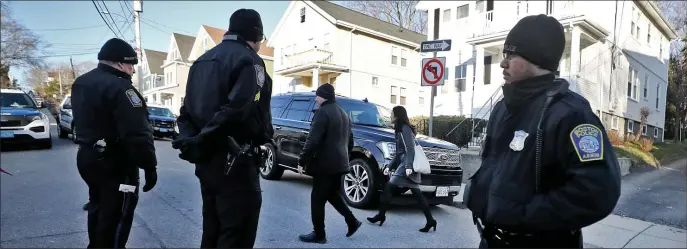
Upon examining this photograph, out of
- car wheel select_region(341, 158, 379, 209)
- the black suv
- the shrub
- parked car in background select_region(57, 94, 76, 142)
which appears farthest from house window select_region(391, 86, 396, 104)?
car wheel select_region(341, 158, 379, 209)

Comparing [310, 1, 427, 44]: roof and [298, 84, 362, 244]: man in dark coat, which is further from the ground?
[310, 1, 427, 44]: roof

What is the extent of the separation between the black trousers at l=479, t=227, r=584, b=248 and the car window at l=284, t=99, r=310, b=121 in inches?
242

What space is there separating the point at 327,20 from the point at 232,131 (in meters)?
23.0

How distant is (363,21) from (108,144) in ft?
80.1

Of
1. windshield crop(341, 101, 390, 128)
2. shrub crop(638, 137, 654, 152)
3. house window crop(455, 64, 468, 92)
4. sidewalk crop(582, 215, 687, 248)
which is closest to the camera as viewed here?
sidewalk crop(582, 215, 687, 248)

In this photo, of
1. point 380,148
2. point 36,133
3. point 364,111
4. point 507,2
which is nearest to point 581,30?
point 507,2

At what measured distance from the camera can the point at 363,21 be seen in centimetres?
2605

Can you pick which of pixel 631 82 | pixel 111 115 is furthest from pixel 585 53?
pixel 111 115

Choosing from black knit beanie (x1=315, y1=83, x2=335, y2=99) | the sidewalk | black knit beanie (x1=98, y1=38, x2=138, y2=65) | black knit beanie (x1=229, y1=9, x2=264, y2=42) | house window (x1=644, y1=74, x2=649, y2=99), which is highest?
house window (x1=644, y1=74, x2=649, y2=99)

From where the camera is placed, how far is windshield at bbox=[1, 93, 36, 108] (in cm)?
1146

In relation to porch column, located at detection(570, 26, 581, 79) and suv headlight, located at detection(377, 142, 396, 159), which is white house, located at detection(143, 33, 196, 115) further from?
suv headlight, located at detection(377, 142, 396, 159)

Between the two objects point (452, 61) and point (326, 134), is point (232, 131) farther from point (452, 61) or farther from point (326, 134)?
point (452, 61)

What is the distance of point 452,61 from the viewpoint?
1945 centimetres

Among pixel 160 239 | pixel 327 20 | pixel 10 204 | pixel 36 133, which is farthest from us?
pixel 327 20
